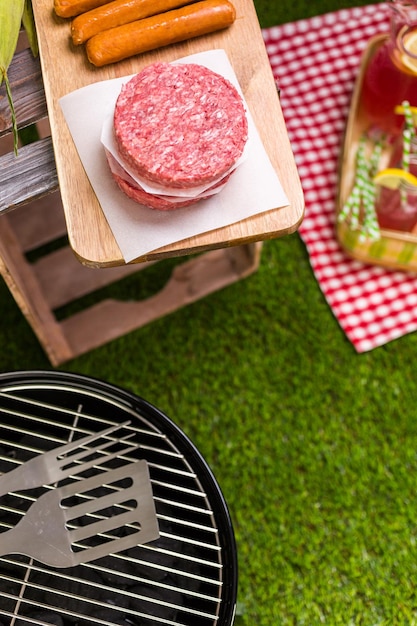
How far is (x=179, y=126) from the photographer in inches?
48.8

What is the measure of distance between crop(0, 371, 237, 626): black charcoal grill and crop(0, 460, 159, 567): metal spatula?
53 millimetres

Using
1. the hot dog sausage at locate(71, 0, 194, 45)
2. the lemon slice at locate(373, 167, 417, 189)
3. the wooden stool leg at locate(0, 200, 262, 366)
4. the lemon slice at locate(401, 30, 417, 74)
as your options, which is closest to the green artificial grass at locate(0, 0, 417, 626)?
the wooden stool leg at locate(0, 200, 262, 366)

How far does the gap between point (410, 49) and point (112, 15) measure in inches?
32.0

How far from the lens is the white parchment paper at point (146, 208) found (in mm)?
1303

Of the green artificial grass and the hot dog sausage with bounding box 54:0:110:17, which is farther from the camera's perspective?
the green artificial grass

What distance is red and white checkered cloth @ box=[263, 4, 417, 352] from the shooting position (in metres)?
1.97

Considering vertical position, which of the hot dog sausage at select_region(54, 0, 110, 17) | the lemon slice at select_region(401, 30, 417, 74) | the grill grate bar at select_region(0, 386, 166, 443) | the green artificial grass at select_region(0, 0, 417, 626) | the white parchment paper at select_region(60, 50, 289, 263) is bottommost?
the green artificial grass at select_region(0, 0, 417, 626)

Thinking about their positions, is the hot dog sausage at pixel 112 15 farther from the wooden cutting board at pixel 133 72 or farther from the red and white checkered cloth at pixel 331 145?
the red and white checkered cloth at pixel 331 145

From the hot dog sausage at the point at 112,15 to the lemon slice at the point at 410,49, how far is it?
25.8 inches

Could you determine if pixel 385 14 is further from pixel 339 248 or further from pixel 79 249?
pixel 79 249

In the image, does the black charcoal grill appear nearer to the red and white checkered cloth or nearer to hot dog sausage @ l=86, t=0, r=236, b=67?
hot dog sausage @ l=86, t=0, r=236, b=67

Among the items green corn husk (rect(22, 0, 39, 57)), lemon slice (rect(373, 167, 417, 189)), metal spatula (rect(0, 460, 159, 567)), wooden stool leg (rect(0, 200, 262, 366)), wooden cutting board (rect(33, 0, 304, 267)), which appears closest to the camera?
metal spatula (rect(0, 460, 159, 567))

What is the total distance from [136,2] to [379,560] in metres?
1.47

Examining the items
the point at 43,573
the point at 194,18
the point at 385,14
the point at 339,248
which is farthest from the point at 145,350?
the point at 385,14
